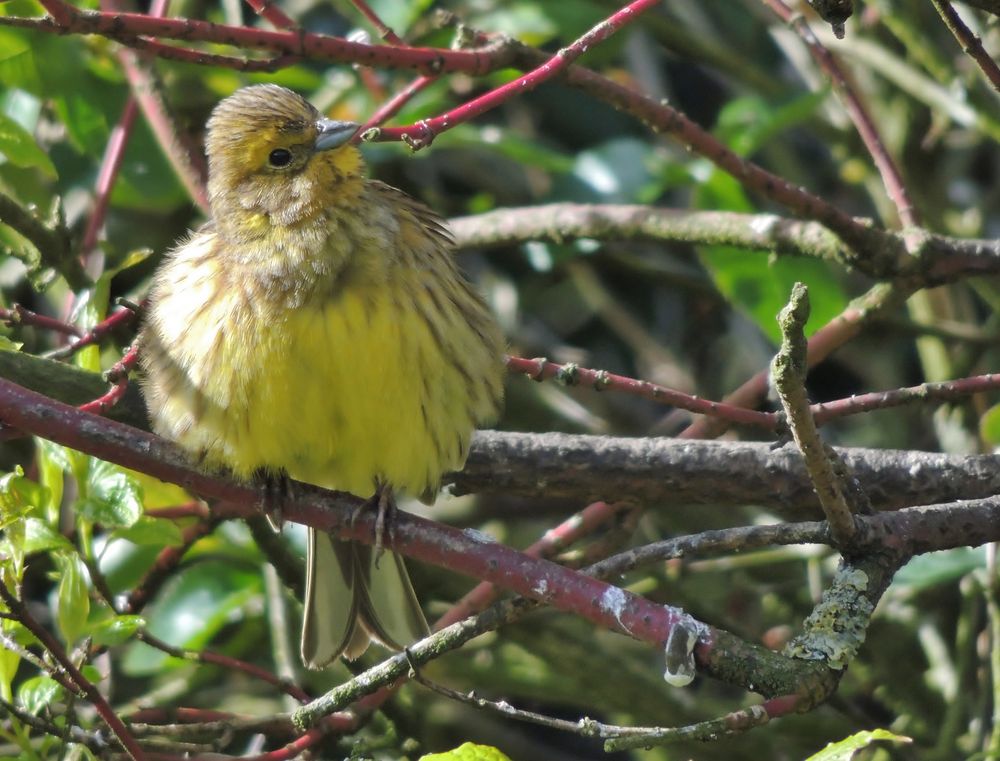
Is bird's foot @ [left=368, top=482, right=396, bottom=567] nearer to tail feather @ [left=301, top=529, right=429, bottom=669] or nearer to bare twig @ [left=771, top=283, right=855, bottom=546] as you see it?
tail feather @ [left=301, top=529, right=429, bottom=669]

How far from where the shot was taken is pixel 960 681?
12.4 feet

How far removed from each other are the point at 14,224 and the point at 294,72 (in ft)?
4.16

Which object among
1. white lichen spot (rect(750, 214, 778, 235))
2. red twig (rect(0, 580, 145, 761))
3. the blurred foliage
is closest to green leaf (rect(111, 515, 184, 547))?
the blurred foliage

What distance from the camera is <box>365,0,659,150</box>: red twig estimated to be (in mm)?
2113

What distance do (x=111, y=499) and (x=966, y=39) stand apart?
170cm

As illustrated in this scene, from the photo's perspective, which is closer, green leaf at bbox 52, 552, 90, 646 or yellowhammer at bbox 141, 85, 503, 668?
green leaf at bbox 52, 552, 90, 646

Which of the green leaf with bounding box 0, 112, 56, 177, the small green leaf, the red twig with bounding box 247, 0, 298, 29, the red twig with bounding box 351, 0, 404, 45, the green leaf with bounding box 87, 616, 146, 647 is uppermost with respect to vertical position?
the green leaf with bounding box 0, 112, 56, 177

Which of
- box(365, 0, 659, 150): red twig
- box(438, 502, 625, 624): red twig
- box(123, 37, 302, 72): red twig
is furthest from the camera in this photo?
box(438, 502, 625, 624): red twig

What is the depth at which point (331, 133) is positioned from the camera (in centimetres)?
318

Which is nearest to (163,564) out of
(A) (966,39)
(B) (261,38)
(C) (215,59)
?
(C) (215,59)

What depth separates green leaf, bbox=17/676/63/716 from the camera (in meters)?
2.45

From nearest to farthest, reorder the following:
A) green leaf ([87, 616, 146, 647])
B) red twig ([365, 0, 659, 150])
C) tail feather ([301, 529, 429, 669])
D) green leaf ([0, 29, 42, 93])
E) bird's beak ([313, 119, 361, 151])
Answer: red twig ([365, 0, 659, 150]) → green leaf ([87, 616, 146, 647]) → bird's beak ([313, 119, 361, 151]) → tail feather ([301, 529, 429, 669]) → green leaf ([0, 29, 42, 93])

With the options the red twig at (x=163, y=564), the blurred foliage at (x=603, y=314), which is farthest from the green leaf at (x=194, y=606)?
the red twig at (x=163, y=564)

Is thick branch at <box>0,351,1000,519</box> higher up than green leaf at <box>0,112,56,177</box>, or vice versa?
green leaf at <box>0,112,56,177</box>
